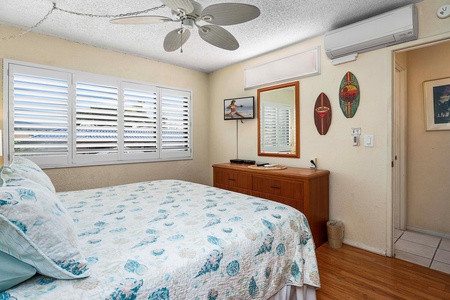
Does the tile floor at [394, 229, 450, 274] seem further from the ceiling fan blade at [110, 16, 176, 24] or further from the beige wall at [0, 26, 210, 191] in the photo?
the ceiling fan blade at [110, 16, 176, 24]

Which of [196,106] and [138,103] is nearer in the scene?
[138,103]

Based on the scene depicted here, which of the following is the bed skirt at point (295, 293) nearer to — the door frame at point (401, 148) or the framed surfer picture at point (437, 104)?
the door frame at point (401, 148)

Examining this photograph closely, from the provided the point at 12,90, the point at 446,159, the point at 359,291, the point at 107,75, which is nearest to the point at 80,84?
the point at 107,75

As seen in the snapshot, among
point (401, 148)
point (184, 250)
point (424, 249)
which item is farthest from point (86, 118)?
point (424, 249)

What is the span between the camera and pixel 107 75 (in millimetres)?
3268

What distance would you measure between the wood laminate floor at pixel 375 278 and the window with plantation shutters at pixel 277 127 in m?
1.49

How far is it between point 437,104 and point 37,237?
4.05m

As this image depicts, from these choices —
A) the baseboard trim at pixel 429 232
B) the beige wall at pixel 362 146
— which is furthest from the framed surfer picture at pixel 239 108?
the baseboard trim at pixel 429 232

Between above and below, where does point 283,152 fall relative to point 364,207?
above

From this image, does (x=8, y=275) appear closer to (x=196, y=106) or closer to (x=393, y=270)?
(x=393, y=270)

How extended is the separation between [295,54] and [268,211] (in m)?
2.34

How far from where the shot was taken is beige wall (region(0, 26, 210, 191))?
2754 millimetres

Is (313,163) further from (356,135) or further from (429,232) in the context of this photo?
(429,232)

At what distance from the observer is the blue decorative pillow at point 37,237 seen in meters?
0.81
